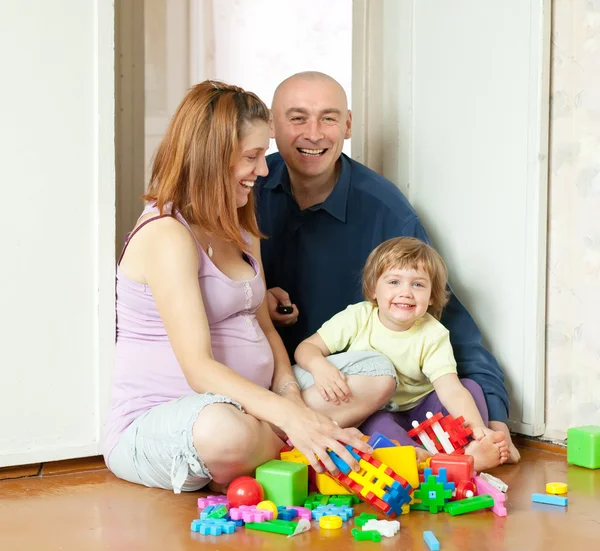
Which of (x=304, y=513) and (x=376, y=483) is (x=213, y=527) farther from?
(x=376, y=483)

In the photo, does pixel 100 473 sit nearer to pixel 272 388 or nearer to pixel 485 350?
pixel 272 388

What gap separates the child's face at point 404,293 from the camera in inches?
73.3

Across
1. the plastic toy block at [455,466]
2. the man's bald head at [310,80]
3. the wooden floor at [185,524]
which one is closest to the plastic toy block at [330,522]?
the wooden floor at [185,524]

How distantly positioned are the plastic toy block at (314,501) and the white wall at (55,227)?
0.56 metres

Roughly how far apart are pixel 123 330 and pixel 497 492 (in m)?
0.81

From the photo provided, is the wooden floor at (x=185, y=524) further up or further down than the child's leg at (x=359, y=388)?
further down

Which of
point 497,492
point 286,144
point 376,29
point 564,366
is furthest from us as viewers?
point 376,29

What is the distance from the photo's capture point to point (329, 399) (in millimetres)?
1749

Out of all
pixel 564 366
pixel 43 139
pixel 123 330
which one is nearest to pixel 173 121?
pixel 43 139

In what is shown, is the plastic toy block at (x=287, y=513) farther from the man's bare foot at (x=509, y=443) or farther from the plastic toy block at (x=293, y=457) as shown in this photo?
the man's bare foot at (x=509, y=443)

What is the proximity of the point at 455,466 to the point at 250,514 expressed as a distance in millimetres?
393

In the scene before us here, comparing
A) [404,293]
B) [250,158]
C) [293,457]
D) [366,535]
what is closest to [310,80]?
[250,158]

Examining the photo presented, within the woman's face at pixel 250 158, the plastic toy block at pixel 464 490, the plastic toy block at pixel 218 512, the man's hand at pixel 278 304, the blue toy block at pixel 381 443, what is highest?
the woman's face at pixel 250 158

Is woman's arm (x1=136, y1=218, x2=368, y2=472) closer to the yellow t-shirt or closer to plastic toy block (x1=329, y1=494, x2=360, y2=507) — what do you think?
plastic toy block (x1=329, y1=494, x2=360, y2=507)
